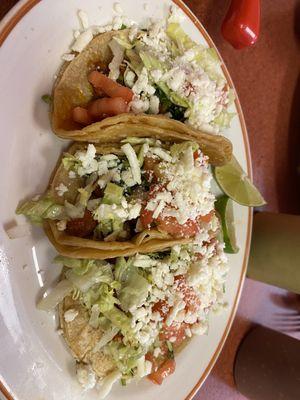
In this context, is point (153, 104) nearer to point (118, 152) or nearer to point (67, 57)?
point (118, 152)

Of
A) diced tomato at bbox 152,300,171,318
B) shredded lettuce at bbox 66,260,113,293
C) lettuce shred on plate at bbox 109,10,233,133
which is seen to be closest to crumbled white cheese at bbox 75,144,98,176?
lettuce shred on plate at bbox 109,10,233,133

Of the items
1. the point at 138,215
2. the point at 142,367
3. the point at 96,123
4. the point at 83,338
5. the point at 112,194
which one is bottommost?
the point at 142,367

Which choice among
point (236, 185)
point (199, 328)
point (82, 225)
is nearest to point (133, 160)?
point (82, 225)

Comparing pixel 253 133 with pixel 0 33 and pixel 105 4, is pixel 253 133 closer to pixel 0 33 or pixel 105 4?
pixel 105 4

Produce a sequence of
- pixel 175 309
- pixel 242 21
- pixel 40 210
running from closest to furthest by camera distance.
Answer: pixel 40 210
pixel 175 309
pixel 242 21

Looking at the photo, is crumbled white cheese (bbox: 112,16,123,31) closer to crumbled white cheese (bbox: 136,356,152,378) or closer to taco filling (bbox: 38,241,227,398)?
taco filling (bbox: 38,241,227,398)

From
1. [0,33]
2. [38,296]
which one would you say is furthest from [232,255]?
[0,33]

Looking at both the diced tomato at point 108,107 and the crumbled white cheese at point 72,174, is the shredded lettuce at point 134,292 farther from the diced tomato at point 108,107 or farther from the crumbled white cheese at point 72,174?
the diced tomato at point 108,107
